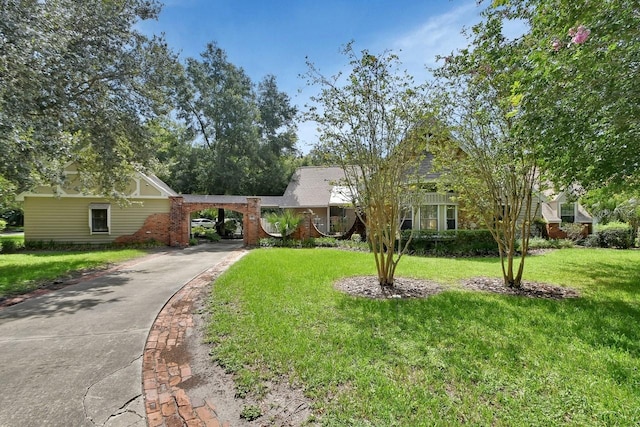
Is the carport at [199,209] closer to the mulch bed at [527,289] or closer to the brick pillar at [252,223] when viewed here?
the brick pillar at [252,223]

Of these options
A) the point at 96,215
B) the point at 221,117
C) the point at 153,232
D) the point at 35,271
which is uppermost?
the point at 221,117

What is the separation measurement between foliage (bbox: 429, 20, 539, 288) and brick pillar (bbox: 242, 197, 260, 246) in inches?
440

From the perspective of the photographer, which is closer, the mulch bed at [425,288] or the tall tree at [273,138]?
the mulch bed at [425,288]

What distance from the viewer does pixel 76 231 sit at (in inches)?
692

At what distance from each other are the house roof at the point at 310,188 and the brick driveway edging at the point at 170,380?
16.3 metres

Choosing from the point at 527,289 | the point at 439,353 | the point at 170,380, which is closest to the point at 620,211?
the point at 527,289

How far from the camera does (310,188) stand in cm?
2369

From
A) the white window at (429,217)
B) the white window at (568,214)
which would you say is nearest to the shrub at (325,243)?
the white window at (429,217)

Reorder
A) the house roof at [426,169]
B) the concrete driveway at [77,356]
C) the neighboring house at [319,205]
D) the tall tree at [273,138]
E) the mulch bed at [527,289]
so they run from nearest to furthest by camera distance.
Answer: the concrete driveway at [77,356] < the mulch bed at [527,289] < the house roof at [426,169] < the neighboring house at [319,205] < the tall tree at [273,138]

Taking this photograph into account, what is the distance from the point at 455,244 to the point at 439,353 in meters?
12.1

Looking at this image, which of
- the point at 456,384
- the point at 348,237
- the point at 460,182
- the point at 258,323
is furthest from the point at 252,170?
the point at 456,384

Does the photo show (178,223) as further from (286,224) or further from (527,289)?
(527,289)

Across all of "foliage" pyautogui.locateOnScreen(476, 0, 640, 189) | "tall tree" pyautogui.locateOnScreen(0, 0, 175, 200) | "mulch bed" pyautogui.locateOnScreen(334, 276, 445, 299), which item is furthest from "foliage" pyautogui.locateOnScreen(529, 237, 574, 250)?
"tall tree" pyautogui.locateOnScreen(0, 0, 175, 200)

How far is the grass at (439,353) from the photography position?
2.84 metres
